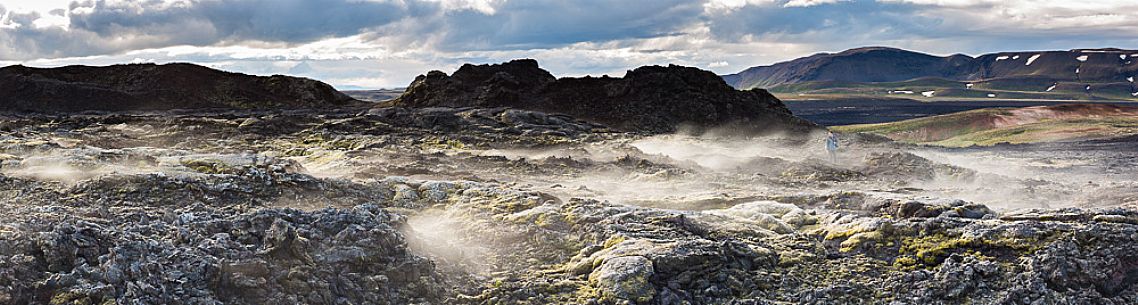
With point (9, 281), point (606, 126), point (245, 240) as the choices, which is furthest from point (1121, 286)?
point (606, 126)

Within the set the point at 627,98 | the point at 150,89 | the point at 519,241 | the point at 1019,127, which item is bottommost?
the point at 1019,127

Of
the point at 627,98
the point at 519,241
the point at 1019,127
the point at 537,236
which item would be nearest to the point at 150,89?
the point at 627,98

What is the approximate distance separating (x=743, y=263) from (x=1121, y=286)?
6.22 meters

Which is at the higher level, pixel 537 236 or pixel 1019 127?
pixel 537 236

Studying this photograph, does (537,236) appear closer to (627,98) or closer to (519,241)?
(519,241)

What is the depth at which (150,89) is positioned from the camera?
2549 inches

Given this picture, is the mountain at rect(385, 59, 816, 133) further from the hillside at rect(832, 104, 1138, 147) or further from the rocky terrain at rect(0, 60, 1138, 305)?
the rocky terrain at rect(0, 60, 1138, 305)

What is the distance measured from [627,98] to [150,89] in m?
39.6

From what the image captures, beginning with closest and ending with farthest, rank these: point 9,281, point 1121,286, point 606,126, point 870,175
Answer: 1. point 9,281
2. point 1121,286
3. point 870,175
4. point 606,126

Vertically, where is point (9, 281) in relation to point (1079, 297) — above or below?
above

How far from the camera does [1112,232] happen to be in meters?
14.2

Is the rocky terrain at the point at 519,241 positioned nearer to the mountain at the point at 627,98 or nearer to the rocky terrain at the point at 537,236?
the rocky terrain at the point at 537,236

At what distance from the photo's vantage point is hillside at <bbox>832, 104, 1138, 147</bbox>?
200 ft

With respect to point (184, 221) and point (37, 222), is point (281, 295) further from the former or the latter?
point (37, 222)
